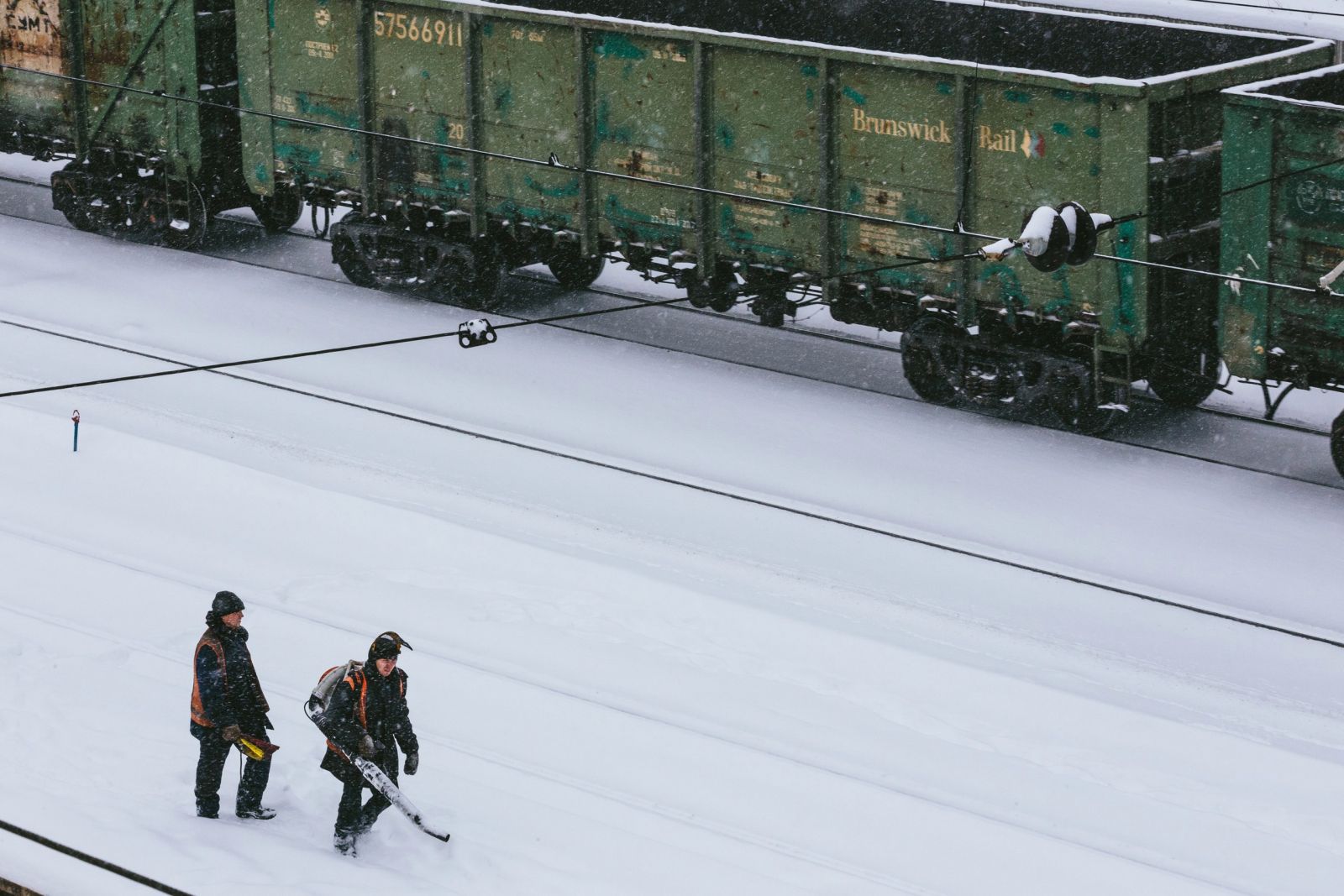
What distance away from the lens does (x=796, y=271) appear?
55.6ft

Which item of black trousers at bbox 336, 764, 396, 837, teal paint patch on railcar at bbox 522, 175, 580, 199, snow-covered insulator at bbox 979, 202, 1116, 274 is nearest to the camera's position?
black trousers at bbox 336, 764, 396, 837

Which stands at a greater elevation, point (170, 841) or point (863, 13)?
point (863, 13)

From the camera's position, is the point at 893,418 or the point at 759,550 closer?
the point at 759,550

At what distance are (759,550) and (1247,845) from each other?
4523 millimetres

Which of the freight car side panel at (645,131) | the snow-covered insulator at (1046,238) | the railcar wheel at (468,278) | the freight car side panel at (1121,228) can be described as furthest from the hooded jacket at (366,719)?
the railcar wheel at (468,278)

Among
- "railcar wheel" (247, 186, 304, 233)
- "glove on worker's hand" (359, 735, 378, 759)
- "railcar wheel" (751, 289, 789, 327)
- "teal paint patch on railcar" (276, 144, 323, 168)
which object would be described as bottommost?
"glove on worker's hand" (359, 735, 378, 759)

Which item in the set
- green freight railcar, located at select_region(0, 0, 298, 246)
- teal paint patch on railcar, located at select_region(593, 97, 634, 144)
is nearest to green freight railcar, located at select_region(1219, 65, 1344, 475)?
teal paint patch on railcar, located at select_region(593, 97, 634, 144)

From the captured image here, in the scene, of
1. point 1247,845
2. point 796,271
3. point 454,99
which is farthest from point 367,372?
point 1247,845

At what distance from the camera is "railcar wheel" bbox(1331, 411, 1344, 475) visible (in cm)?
1532

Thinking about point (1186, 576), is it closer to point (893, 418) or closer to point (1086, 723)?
point (1086, 723)

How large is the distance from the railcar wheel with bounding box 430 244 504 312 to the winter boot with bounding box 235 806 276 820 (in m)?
9.27

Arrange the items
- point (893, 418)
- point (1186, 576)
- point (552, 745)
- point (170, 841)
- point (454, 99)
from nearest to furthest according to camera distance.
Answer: point (170, 841), point (552, 745), point (1186, 576), point (893, 418), point (454, 99)

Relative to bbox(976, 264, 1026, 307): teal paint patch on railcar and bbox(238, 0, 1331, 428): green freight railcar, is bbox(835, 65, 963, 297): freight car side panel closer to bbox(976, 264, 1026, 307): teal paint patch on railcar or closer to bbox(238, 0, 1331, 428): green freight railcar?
bbox(238, 0, 1331, 428): green freight railcar

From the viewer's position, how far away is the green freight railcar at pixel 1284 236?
14359 mm
